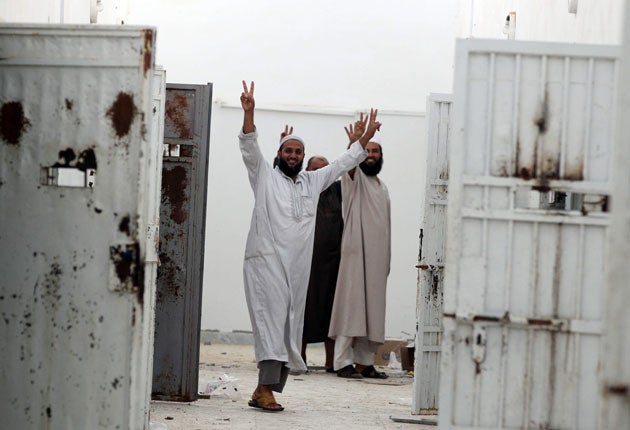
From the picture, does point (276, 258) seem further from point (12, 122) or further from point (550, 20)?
point (12, 122)

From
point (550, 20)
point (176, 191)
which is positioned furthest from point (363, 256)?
point (550, 20)

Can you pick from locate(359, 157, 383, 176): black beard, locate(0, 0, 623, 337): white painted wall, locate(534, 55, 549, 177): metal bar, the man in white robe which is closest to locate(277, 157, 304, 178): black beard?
the man in white robe

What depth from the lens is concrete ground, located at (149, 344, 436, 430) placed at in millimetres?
7598

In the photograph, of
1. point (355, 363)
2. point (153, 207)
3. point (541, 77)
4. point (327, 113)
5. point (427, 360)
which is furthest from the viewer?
point (327, 113)

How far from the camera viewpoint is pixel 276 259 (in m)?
8.24

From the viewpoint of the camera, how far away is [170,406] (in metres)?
8.11

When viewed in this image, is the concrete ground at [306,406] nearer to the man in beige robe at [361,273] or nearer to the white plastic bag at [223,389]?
the white plastic bag at [223,389]

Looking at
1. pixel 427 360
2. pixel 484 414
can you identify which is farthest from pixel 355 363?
pixel 484 414

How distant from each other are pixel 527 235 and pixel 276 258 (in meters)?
3.22

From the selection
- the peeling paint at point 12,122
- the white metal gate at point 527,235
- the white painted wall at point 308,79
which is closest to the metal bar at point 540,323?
the white metal gate at point 527,235

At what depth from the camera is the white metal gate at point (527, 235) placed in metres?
5.21

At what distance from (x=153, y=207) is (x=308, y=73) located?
7.55 meters

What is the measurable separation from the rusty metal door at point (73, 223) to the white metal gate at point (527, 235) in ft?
4.47

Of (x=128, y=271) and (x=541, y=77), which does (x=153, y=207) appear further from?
(x=541, y=77)
